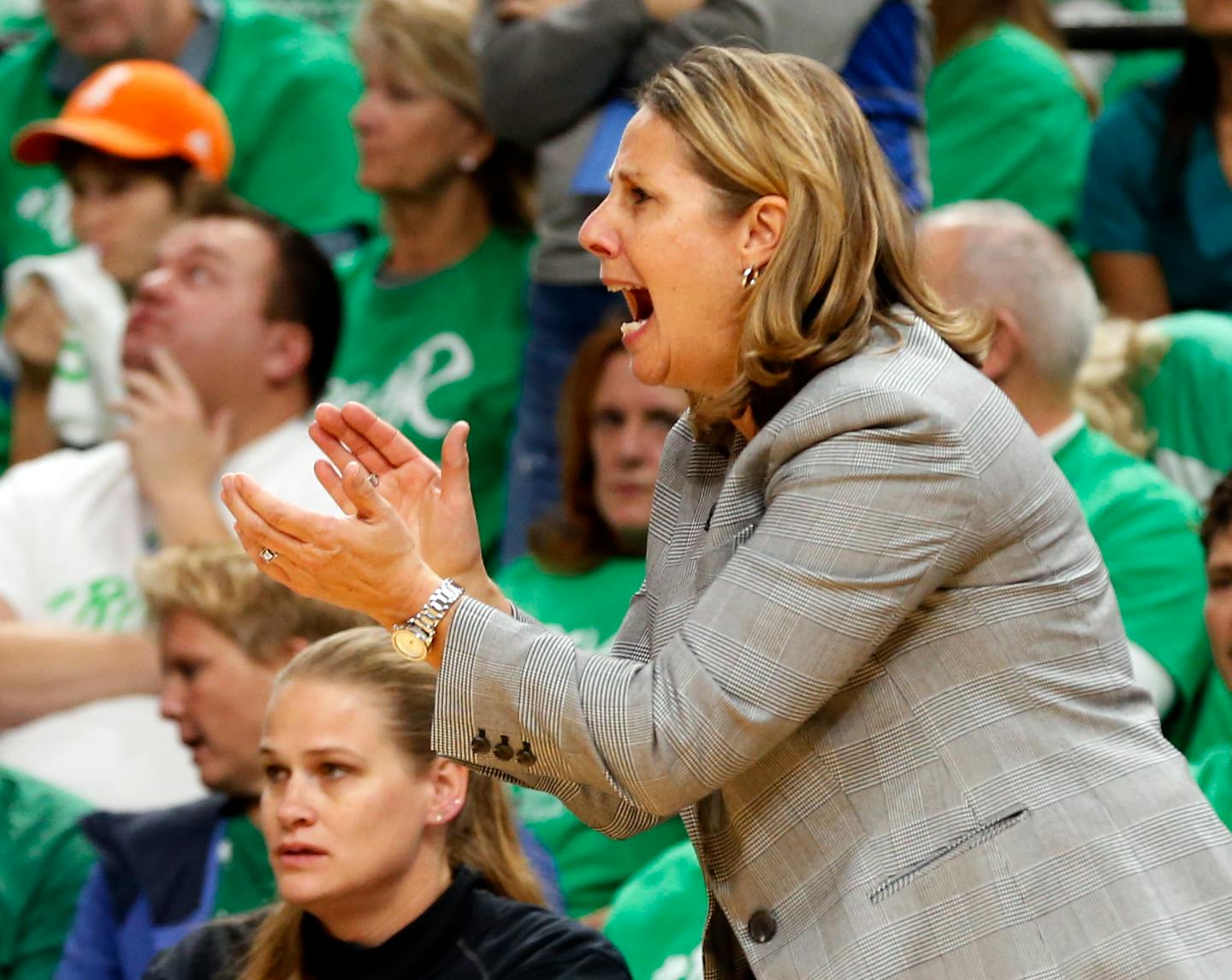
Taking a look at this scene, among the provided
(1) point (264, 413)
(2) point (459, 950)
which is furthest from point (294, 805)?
(1) point (264, 413)

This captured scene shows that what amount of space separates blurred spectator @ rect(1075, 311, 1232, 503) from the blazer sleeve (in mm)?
1898

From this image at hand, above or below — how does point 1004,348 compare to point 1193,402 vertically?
above

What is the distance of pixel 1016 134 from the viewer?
409 cm

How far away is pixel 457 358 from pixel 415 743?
166 cm

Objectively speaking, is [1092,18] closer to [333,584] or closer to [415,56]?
[415,56]

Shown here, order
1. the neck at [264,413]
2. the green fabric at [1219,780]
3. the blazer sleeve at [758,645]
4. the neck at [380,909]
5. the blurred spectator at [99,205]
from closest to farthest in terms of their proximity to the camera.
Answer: the blazer sleeve at [758,645] → the neck at [380,909] → the green fabric at [1219,780] → the neck at [264,413] → the blurred spectator at [99,205]

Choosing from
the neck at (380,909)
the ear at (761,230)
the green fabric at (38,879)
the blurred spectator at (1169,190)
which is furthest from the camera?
the blurred spectator at (1169,190)

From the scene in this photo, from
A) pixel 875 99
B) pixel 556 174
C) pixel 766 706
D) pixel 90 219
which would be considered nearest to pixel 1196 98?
pixel 875 99

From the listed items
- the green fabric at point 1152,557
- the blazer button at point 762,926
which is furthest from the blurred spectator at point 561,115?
the blazer button at point 762,926

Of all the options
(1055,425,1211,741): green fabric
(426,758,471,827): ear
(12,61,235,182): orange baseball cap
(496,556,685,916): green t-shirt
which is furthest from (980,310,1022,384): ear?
(12,61,235,182): orange baseball cap

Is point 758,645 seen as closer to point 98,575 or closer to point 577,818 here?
point 577,818

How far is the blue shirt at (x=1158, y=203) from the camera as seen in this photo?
11.9 feet

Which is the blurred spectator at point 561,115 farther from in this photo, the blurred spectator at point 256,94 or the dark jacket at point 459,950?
the dark jacket at point 459,950

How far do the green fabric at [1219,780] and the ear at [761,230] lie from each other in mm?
1153
